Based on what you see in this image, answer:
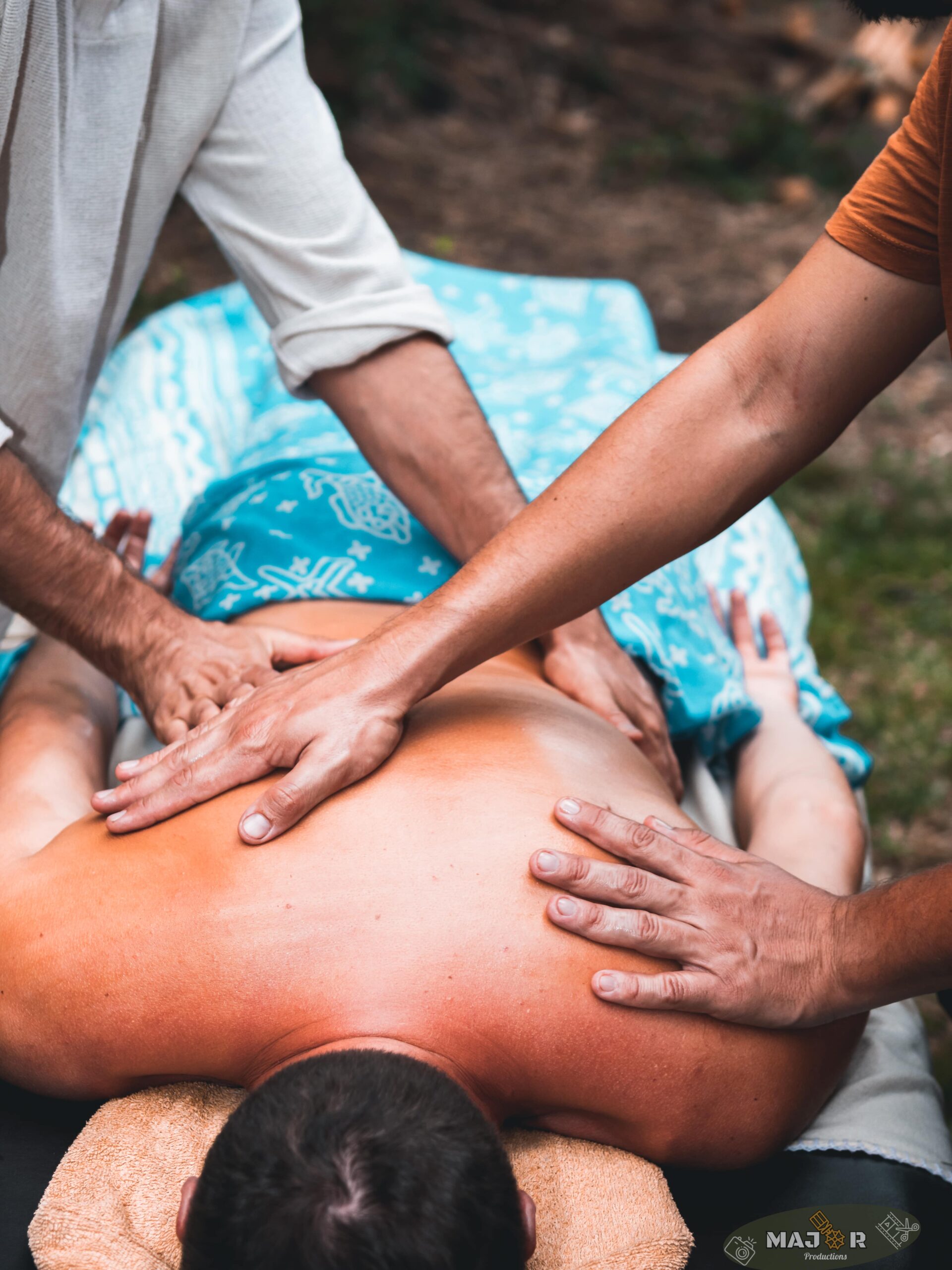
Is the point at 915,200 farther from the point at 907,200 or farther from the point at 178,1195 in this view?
the point at 178,1195

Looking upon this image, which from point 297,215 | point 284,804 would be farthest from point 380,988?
point 297,215

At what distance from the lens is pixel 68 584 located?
1461 millimetres

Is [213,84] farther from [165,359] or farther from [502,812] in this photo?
[502,812]

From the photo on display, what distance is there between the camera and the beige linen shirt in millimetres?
→ 1488

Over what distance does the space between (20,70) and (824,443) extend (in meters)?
1.11

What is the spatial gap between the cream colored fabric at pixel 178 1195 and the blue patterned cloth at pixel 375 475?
2.41ft

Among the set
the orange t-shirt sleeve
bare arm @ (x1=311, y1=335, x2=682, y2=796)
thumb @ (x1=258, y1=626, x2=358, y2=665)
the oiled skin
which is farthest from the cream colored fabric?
the orange t-shirt sleeve

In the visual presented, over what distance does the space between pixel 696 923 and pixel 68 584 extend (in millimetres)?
897

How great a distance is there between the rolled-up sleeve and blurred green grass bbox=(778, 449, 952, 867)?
1.53m

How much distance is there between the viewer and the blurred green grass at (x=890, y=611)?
8.49ft

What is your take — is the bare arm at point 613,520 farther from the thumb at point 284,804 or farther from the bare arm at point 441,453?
the bare arm at point 441,453

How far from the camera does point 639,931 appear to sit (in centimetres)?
110

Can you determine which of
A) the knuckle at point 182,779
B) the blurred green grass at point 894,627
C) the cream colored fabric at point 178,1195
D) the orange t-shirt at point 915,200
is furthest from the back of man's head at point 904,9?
the blurred green grass at point 894,627

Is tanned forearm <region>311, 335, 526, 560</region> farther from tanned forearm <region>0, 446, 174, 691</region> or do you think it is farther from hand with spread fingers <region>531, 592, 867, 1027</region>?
hand with spread fingers <region>531, 592, 867, 1027</region>
